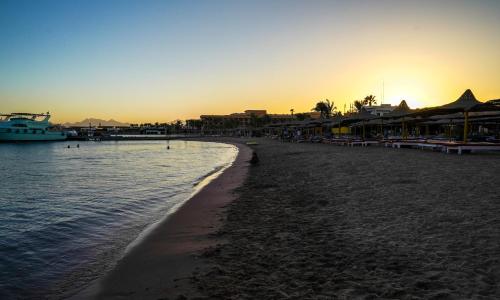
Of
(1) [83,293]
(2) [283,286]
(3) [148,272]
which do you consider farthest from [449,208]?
(1) [83,293]

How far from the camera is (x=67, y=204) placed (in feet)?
40.9

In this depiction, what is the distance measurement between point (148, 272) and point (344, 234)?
3.34 m

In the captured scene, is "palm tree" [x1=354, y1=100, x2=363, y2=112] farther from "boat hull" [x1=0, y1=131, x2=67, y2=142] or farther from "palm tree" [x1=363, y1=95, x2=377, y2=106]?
"boat hull" [x1=0, y1=131, x2=67, y2=142]

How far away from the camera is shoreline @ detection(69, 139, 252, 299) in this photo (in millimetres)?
4609

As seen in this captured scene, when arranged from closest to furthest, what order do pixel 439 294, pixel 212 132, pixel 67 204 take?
pixel 439 294, pixel 67 204, pixel 212 132

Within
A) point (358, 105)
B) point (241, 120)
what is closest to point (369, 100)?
point (358, 105)

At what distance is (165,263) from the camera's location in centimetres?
568

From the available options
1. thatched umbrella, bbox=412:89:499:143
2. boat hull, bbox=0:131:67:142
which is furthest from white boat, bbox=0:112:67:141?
thatched umbrella, bbox=412:89:499:143

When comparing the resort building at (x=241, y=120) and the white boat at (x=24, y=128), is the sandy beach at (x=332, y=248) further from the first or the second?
the resort building at (x=241, y=120)

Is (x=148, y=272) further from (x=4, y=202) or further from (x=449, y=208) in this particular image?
(x=4, y=202)

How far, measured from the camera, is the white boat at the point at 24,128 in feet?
294

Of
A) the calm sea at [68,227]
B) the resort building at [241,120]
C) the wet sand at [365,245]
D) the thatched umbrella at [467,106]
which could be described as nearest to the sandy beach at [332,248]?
the wet sand at [365,245]

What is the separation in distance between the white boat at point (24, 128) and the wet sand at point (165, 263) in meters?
98.9

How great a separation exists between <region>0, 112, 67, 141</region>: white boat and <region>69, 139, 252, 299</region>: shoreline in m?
98.8
